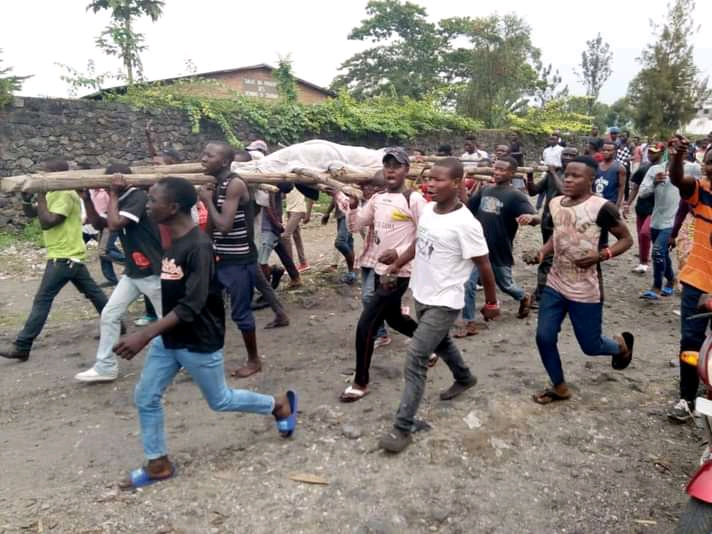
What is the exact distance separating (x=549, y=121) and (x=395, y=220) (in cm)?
1878

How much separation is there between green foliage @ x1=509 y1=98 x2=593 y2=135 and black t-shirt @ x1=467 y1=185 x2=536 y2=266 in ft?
50.9

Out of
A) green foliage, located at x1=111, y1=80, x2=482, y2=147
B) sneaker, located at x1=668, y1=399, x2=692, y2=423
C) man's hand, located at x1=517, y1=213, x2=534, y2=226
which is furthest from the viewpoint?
green foliage, located at x1=111, y1=80, x2=482, y2=147

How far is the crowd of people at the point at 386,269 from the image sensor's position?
315 cm

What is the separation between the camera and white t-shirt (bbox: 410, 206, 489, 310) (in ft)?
11.3

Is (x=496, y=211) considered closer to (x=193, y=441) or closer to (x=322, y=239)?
(x=193, y=441)

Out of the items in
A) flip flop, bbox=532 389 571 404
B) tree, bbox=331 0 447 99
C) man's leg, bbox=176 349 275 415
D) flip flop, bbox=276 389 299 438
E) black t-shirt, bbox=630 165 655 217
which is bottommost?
flip flop, bbox=532 389 571 404

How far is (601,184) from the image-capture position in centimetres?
762

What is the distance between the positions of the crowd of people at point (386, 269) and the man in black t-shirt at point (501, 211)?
1 cm

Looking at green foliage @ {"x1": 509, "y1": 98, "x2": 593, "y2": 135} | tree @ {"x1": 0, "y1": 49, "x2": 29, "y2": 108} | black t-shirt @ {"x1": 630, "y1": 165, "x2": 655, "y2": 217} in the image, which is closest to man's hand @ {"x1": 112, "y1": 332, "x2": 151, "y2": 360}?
black t-shirt @ {"x1": 630, "y1": 165, "x2": 655, "y2": 217}

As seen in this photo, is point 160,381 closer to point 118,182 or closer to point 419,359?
point 419,359

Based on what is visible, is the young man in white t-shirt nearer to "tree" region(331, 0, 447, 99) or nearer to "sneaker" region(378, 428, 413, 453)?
"sneaker" region(378, 428, 413, 453)

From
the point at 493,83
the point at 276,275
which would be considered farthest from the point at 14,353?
the point at 493,83

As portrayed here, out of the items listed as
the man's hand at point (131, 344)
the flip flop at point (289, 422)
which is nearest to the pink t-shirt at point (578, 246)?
the flip flop at point (289, 422)

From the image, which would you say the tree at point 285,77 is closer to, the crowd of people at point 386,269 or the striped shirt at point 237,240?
the crowd of people at point 386,269
